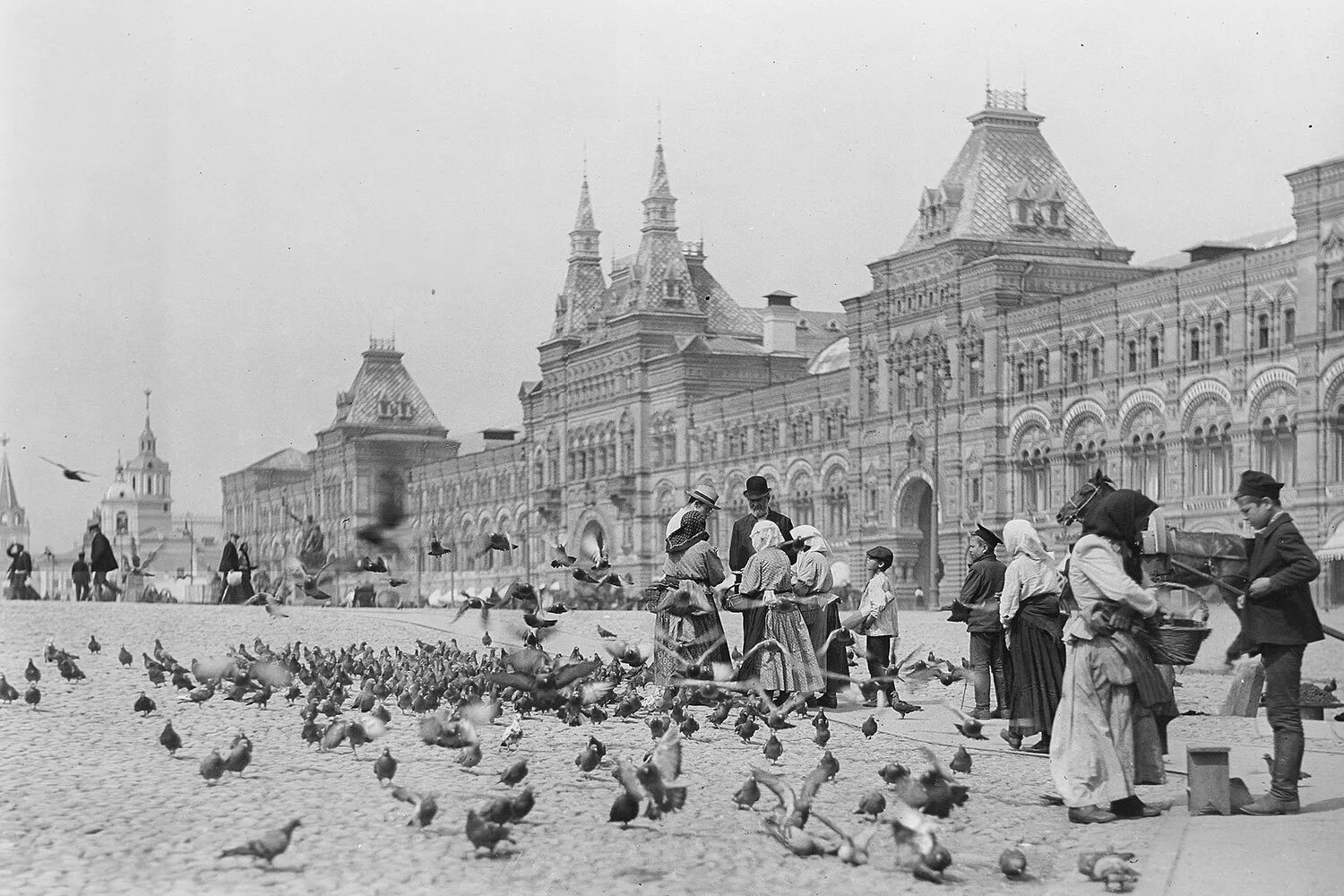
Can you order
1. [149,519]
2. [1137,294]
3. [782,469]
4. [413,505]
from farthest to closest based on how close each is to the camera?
[149,519] → [413,505] → [782,469] → [1137,294]

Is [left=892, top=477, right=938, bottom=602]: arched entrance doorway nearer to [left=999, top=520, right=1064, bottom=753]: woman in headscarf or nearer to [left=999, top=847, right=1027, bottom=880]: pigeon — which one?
[left=999, top=520, right=1064, bottom=753]: woman in headscarf

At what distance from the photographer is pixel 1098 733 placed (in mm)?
10727

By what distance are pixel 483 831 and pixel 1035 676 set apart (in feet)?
21.4

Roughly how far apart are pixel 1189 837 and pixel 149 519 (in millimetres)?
135147

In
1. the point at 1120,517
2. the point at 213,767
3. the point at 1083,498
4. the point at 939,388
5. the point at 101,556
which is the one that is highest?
the point at 939,388

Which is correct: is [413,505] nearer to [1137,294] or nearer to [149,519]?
[149,519]

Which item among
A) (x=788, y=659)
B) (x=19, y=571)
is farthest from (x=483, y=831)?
(x=19, y=571)

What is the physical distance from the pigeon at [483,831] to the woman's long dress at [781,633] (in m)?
7.36

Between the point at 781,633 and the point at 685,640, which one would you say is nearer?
the point at 781,633

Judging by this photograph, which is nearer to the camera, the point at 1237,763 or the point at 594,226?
the point at 1237,763

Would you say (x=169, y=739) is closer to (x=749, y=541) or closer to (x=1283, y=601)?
(x=1283, y=601)

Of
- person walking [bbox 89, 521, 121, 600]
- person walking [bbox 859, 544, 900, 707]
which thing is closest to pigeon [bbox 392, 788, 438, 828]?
person walking [bbox 859, 544, 900, 707]

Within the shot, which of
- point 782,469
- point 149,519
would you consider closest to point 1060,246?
point 782,469

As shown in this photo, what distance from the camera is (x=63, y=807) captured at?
411 inches
